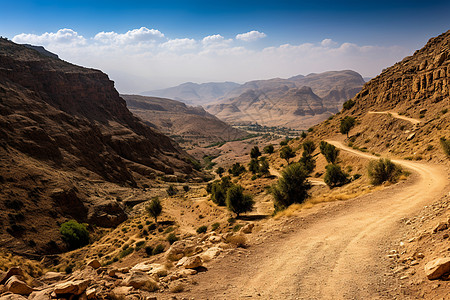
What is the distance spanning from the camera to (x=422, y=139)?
36594 millimetres

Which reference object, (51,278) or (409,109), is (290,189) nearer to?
(51,278)

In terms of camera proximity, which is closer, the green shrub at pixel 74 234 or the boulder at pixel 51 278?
the boulder at pixel 51 278

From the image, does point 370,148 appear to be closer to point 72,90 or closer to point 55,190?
point 55,190

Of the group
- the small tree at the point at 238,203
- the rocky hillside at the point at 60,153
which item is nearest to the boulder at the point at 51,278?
the small tree at the point at 238,203

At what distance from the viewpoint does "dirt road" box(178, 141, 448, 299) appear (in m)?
8.80

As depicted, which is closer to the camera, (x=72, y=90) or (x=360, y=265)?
(x=360, y=265)

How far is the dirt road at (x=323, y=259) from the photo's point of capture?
28.9 feet

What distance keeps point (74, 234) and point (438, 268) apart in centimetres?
4017

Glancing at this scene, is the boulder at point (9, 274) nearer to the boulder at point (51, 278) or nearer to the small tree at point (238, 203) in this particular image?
the boulder at point (51, 278)

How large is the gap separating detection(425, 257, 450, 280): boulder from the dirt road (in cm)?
115

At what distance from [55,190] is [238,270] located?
44.1m

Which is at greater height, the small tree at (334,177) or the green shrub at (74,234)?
the small tree at (334,177)

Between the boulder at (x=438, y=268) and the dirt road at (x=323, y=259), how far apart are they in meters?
1.15

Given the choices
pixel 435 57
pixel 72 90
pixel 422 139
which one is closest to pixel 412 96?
pixel 435 57
